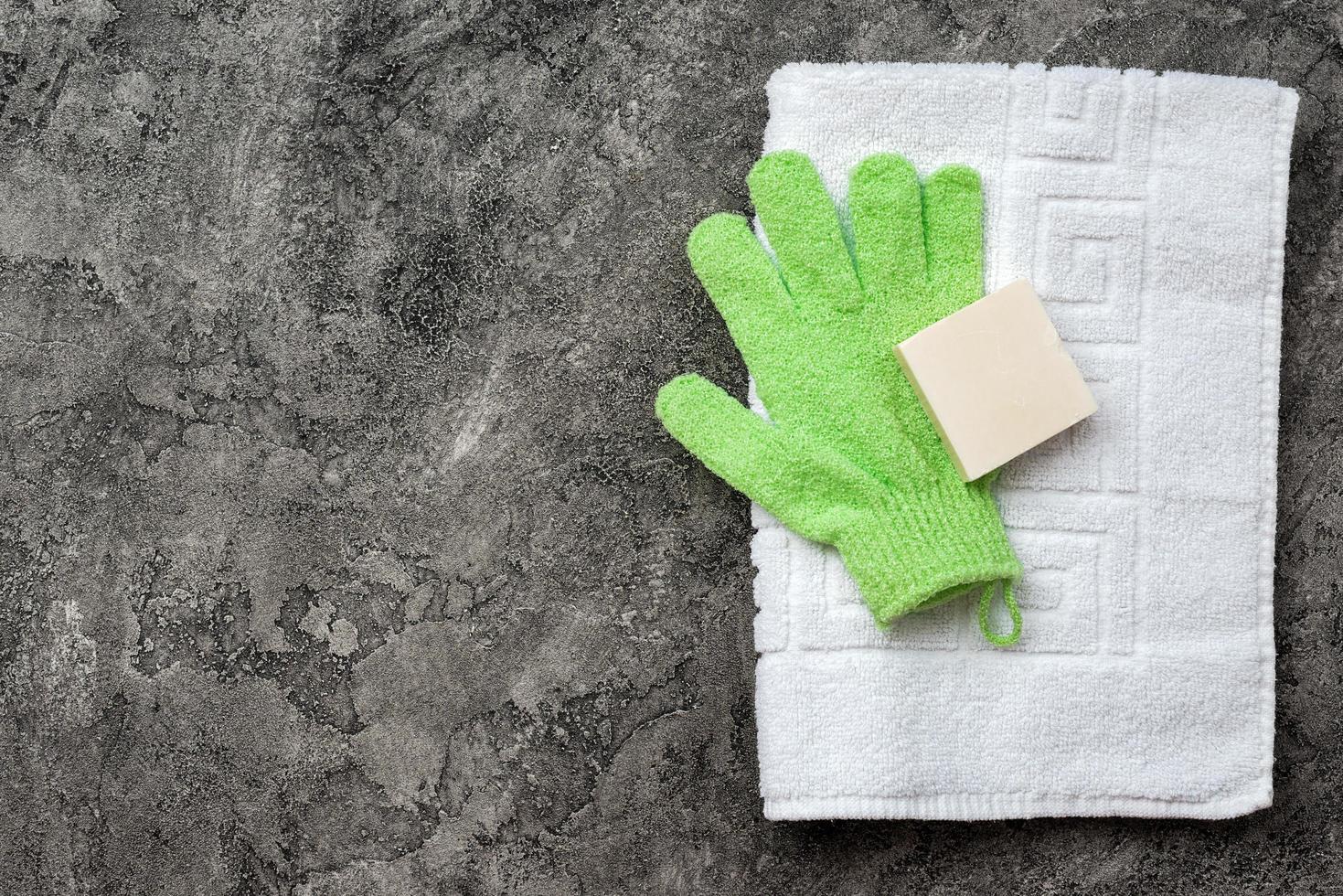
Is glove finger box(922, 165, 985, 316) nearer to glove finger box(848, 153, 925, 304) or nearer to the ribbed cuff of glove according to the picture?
glove finger box(848, 153, 925, 304)

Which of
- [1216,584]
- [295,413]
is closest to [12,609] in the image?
[295,413]

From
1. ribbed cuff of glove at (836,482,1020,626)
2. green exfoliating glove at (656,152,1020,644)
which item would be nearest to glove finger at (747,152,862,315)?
green exfoliating glove at (656,152,1020,644)

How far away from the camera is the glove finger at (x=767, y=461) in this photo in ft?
2.49

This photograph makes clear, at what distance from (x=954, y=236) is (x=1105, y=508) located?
9.4 inches

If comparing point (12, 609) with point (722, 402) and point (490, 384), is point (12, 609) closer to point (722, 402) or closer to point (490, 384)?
point (490, 384)

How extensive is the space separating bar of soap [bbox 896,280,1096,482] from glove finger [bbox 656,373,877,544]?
3.3 inches

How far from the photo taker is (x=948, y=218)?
77cm

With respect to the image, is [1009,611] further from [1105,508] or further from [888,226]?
[888,226]

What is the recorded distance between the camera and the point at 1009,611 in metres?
0.77

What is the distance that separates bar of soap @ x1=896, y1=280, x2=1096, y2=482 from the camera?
28.8 inches

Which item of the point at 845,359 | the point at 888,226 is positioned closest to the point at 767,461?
the point at 845,359

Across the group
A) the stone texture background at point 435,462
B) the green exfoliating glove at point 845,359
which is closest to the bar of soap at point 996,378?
the green exfoliating glove at point 845,359

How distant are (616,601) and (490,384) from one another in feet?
0.66

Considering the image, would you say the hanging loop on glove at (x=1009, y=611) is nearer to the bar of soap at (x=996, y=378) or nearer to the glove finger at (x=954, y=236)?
the bar of soap at (x=996, y=378)
